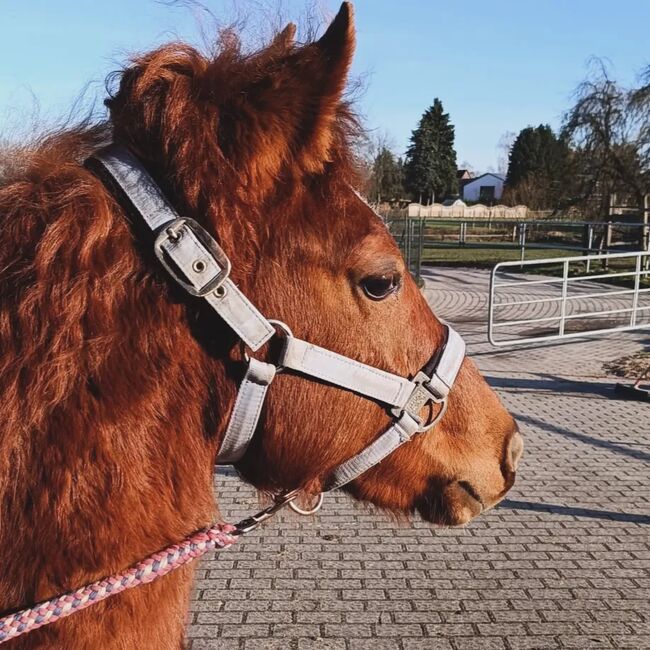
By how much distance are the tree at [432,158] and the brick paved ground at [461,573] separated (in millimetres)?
50862

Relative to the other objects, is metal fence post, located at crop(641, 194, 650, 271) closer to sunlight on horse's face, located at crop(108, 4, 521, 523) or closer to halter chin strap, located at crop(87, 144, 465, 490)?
halter chin strap, located at crop(87, 144, 465, 490)

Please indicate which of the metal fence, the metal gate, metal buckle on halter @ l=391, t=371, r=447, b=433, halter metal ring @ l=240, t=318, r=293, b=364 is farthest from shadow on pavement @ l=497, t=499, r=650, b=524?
the metal fence

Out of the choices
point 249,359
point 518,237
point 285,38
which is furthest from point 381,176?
point 518,237

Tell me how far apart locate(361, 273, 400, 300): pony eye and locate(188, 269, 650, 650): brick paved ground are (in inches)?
55.9

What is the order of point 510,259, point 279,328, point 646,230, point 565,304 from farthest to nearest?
point 510,259, point 646,230, point 565,304, point 279,328

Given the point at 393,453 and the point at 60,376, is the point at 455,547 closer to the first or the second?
the point at 393,453

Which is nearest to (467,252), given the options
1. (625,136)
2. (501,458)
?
(625,136)

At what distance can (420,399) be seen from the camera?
1.59 metres

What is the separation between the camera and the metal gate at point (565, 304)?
9.55 metres

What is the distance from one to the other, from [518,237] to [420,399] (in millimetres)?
36465

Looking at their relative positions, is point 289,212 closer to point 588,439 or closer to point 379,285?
point 379,285

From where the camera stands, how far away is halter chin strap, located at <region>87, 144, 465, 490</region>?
1.25 meters

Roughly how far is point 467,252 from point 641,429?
25177 mm

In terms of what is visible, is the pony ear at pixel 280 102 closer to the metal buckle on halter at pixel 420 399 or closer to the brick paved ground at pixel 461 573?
the metal buckle on halter at pixel 420 399
